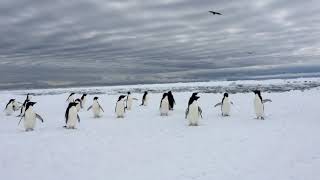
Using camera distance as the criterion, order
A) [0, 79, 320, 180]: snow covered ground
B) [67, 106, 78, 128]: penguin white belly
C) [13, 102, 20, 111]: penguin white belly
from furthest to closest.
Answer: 1. [13, 102, 20, 111]: penguin white belly
2. [67, 106, 78, 128]: penguin white belly
3. [0, 79, 320, 180]: snow covered ground

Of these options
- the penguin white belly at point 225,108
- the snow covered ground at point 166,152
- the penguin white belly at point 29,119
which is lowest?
the snow covered ground at point 166,152

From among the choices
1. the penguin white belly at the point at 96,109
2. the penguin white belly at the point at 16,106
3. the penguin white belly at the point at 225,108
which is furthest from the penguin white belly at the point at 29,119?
the penguin white belly at the point at 16,106

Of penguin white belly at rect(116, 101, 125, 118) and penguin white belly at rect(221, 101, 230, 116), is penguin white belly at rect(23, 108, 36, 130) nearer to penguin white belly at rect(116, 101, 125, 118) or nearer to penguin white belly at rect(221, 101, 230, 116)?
penguin white belly at rect(116, 101, 125, 118)

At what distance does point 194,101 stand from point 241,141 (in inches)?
195

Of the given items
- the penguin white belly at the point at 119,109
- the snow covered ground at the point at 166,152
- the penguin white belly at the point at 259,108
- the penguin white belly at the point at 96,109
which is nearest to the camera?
the snow covered ground at the point at 166,152

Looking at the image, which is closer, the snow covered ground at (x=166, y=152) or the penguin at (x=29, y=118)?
the snow covered ground at (x=166, y=152)

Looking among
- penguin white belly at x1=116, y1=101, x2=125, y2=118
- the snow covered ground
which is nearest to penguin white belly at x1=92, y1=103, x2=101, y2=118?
penguin white belly at x1=116, y1=101, x2=125, y2=118

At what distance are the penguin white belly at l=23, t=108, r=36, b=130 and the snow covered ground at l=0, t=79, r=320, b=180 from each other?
29 cm

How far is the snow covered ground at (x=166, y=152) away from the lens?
A: 319 inches

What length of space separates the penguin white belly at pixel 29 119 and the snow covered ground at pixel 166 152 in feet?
0.94

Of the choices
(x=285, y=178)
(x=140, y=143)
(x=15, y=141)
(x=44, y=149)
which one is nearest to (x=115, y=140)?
(x=140, y=143)

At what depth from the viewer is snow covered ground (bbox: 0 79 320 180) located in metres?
8.09

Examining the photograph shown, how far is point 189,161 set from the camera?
9.11m

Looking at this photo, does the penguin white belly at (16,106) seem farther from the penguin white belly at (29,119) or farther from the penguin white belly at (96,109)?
the penguin white belly at (29,119)
